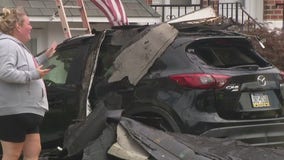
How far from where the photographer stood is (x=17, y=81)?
483cm

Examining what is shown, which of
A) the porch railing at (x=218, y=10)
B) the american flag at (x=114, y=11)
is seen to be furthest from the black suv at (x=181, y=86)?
the porch railing at (x=218, y=10)

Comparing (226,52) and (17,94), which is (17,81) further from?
A: (226,52)

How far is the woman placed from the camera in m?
4.87

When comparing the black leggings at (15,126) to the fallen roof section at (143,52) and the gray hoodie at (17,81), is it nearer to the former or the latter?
the gray hoodie at (17,81)

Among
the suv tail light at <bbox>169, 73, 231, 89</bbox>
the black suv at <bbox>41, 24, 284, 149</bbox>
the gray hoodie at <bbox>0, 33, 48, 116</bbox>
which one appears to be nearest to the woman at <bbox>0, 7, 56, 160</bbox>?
the gray hoodie at <bbox>0, 33, 48, 116</bbox>

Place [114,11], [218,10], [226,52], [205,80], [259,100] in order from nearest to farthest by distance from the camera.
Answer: [205,80] < [259,100] < [226,52] < [114,11] < [218,10]

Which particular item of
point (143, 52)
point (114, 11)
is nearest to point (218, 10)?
point (114, 11)

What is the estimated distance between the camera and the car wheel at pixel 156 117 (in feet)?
19.1

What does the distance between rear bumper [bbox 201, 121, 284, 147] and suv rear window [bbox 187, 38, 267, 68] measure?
2.15 feet

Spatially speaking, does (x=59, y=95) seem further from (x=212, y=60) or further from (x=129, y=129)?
(x=129, y=129)

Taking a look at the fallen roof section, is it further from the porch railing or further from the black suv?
the porch railing

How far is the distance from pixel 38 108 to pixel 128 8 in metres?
6.66

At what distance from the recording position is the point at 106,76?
6.28m

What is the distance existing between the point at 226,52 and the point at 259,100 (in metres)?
0.62
